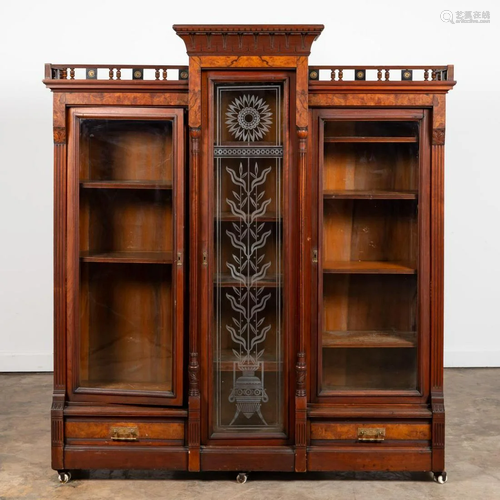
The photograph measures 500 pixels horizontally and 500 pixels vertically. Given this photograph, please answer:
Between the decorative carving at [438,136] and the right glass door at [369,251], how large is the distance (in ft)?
0.24

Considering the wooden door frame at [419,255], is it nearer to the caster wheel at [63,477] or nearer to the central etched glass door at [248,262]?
the central etched glass door at [248,262]

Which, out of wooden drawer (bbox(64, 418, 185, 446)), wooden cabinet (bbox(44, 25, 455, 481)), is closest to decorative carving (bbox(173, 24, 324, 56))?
wooden cabinet (bbox(44, 25, 455, 481))

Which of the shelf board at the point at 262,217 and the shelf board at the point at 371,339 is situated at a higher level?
the shelf board at the point at 262,217

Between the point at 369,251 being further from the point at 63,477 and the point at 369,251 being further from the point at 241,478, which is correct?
the point at 63,477

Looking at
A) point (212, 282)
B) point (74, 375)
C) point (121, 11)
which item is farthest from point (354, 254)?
point (121, 11)

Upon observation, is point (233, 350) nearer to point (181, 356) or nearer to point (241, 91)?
point (181, 356)

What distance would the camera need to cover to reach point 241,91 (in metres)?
3.33

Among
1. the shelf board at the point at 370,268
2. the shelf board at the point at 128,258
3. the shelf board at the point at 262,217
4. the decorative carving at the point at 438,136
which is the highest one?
the decorative carving at the point at 438,136

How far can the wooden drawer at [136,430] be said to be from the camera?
3.39 meters

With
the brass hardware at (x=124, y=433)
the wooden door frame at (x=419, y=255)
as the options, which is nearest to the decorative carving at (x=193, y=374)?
the brass hardware at (x=124, y=433)

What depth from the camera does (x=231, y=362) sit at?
11.2 feet

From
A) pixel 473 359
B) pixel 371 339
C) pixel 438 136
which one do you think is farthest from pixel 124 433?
pixel 473 359

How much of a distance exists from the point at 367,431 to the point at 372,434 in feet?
0.09

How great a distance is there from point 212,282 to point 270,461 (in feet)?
2.91
